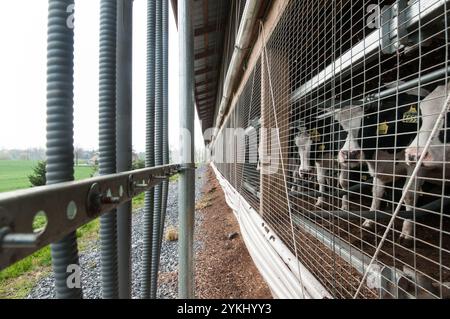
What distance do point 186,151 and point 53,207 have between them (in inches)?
56.0

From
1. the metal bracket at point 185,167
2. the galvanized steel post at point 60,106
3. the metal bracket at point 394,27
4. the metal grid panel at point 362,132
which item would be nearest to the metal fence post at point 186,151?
the metal bracket at point 185,167

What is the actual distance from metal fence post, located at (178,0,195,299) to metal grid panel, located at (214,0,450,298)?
1.79 ft

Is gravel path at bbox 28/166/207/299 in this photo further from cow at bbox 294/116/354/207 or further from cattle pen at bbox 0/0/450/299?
cow at bbox 294/116/354/207

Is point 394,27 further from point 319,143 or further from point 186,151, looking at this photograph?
point 186,151

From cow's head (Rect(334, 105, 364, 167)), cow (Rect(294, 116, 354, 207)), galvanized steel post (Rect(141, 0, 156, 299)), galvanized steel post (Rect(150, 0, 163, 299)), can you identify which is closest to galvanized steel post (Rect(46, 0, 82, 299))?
galvanized steel post (Rect(141, 0, 156, 299))

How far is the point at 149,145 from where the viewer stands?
1359mm

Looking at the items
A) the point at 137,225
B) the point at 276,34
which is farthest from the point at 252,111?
the point at 137,225

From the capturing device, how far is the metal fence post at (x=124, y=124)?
2.72 ft

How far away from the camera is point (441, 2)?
0.82 meters

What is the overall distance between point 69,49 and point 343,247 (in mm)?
1481

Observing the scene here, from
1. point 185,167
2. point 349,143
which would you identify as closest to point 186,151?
point 185,167

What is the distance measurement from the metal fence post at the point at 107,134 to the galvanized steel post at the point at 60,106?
226 millimetres

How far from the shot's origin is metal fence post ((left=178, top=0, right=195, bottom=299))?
1727 millimetres
